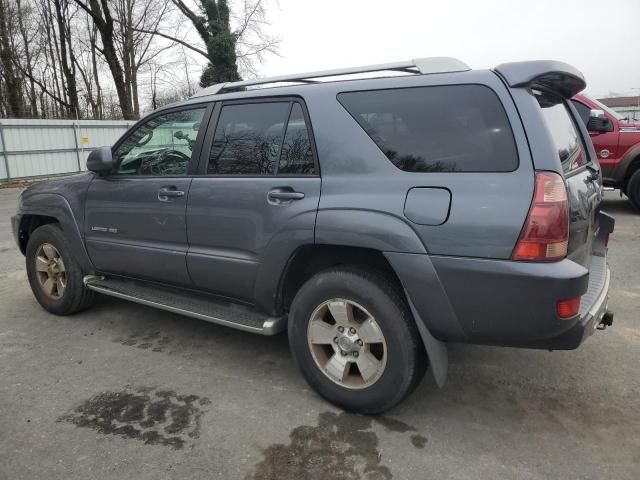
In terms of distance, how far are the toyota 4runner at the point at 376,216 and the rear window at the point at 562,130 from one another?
2 centimetres

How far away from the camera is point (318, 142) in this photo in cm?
284

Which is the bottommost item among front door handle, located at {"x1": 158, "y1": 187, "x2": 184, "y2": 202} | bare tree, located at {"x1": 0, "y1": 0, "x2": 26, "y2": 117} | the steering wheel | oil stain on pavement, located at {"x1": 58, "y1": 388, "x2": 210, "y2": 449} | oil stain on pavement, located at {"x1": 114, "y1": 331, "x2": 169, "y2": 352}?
oil stain on pavement, located at {"x1": 58, "y1": 388, "x2": 210, "y2": 449}

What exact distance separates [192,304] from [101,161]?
4.37 feet

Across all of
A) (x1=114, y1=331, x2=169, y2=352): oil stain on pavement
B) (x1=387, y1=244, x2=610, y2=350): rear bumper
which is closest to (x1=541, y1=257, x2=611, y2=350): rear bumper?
(x1=387, y1=244, x2=610, y2=350): rear bumper

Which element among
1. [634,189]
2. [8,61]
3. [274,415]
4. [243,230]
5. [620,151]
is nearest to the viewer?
[274,415]

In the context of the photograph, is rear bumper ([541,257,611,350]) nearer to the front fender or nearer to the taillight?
the taillight

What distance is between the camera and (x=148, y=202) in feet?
11.7

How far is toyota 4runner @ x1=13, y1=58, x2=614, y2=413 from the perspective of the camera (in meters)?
2.28

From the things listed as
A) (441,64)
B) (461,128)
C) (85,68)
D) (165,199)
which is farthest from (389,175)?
(85,68)

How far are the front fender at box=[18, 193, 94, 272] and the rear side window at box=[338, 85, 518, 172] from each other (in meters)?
2.64

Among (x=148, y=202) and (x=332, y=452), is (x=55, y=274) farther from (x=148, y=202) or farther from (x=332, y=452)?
(x=332, y=452)

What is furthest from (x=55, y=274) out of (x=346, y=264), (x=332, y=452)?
(x=332, y=452)

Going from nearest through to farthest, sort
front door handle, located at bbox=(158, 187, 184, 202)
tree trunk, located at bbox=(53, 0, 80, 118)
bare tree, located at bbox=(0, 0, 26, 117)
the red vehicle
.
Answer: front door handle, located at bbox=(158, 187, 184, 202)
the red vehicle
bare tree, located at bbox=(0, 0, 26, 117)
tree trunk, located at bbox=(53, 0, 80, 118)

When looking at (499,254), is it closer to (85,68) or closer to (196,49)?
(196,49)
